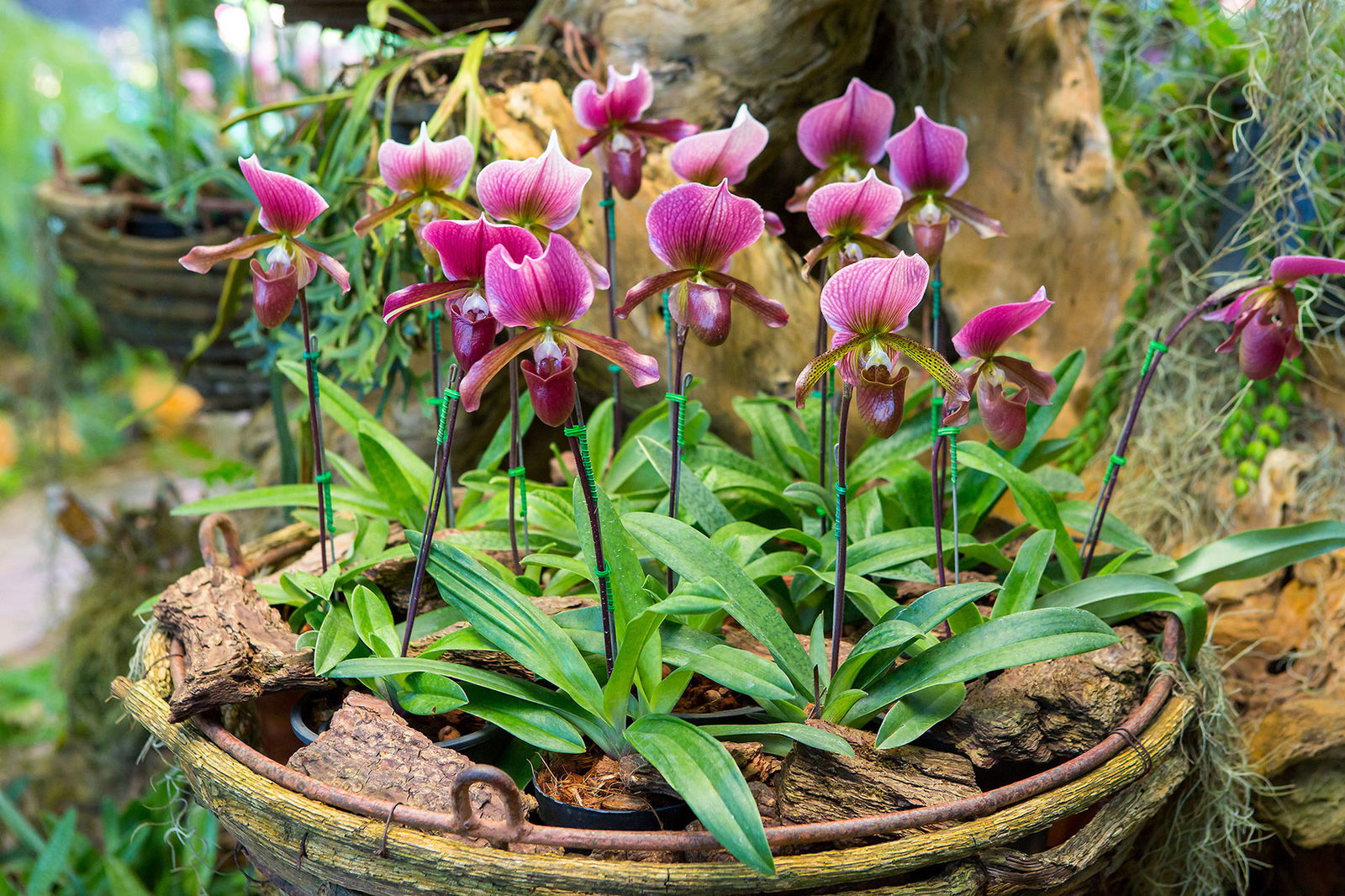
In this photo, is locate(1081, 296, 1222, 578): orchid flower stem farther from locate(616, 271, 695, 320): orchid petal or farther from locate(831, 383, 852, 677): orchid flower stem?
locate(616, 271, 695, 320): orchid petal

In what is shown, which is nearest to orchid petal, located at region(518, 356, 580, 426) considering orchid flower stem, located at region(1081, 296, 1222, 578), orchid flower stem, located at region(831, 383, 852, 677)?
orchid flower stem, located at region(831, 383, 852, 677)

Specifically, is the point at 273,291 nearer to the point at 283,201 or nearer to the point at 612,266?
the point at 283,201

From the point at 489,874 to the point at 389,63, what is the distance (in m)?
1.19

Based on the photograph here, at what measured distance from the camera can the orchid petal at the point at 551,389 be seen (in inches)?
28.7

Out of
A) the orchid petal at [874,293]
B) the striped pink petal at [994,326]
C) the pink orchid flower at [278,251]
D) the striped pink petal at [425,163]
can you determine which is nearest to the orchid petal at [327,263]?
the pink orchid flower at [278,251]

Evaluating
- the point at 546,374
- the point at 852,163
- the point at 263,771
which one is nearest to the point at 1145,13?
the point at 852,163

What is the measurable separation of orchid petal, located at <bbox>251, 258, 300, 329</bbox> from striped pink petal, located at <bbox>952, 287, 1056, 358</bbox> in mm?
624

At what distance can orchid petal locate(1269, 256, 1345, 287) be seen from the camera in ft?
2.75

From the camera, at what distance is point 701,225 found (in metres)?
0.78

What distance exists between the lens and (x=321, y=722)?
0.97m

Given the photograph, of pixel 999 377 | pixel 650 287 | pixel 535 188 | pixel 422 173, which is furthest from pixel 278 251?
pixel 999 377

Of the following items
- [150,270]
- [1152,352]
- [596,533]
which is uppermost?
[1152,352]

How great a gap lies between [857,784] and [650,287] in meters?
0.46

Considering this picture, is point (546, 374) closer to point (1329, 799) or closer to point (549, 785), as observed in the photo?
point (549, 785)
